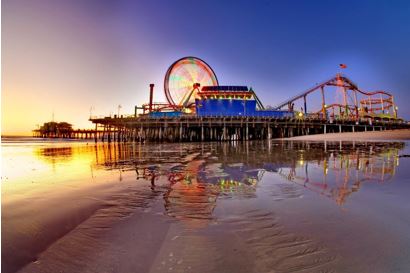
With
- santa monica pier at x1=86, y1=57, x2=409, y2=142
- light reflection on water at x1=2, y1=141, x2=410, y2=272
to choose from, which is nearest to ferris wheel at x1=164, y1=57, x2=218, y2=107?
santa monica pier at x1=86, y1=57, x2=409, y2=142

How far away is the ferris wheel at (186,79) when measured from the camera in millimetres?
55594

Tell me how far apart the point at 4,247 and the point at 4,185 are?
15.3 ft

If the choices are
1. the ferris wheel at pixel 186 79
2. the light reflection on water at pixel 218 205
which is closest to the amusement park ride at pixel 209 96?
the ferris wheel at pixel 186 79

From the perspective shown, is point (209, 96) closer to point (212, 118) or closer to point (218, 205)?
point (212, 118)

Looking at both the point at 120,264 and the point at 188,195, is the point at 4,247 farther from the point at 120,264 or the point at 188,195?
the point at 188,195

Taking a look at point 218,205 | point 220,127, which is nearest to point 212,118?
point 220,127

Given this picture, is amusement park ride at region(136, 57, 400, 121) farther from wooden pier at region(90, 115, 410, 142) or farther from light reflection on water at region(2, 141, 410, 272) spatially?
light reflection on water at region(2, 141, 410, 272)

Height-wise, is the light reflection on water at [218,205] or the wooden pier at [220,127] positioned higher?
the wooden pier at [220,127]

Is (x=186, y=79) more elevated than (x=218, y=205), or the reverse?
(x=186, y=79)

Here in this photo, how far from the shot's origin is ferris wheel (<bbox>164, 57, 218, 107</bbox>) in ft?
182

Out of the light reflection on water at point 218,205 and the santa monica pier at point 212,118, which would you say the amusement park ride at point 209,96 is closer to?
the santa monica pier at point 212,118

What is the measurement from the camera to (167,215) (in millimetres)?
3547

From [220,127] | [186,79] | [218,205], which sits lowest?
[218,205]

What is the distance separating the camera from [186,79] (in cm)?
5656
